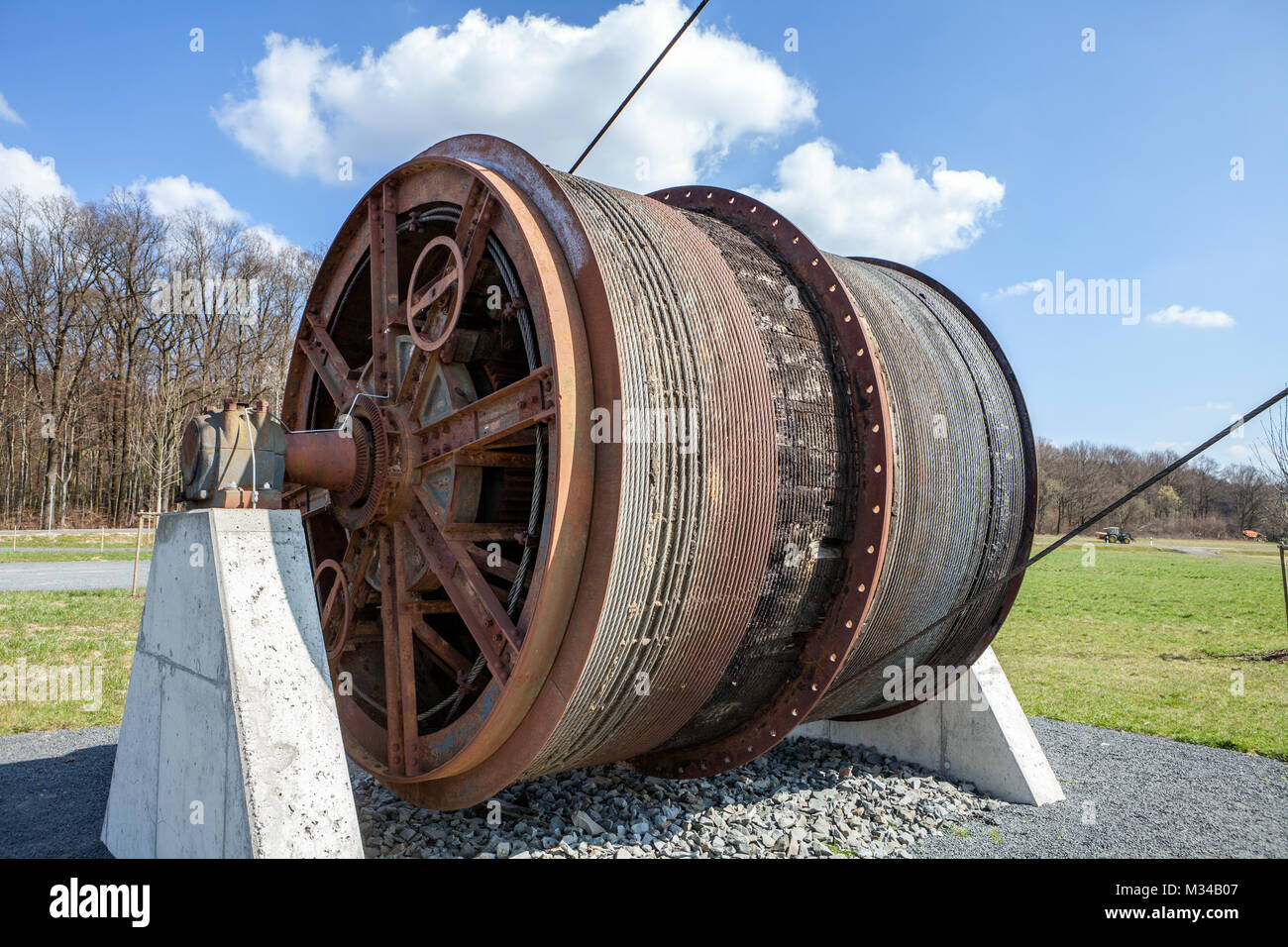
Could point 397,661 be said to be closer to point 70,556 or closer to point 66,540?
point 70,556

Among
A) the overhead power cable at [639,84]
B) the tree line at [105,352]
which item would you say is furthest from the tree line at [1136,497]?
the overhead power cable at [639,84]

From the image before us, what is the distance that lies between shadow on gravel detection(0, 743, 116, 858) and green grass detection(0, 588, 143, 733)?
0.71 metres

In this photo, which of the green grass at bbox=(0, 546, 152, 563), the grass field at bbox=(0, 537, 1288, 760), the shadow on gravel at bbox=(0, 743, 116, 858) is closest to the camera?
the shadow on gravel at bbox=(0, 743, 116, 858)

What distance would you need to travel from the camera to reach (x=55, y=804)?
588 centimetres

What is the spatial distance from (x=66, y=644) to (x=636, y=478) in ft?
35.8

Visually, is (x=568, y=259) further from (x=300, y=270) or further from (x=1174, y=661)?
(x=300, y=270)

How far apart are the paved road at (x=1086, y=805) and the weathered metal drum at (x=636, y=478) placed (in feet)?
4.11

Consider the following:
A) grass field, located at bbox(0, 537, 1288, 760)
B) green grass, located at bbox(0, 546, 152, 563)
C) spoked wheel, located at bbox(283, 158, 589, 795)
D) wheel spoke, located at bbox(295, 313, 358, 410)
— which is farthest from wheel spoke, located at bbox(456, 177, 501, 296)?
green grass, located at bbox(0, 546, 152, 563)

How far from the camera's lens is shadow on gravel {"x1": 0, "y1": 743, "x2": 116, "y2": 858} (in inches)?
202

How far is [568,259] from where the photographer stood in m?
4.21

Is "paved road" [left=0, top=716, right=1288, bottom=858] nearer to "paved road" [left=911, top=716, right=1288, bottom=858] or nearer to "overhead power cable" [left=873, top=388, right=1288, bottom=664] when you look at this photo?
"paved road" [left=911, top=716, right=1288, bottom=858]

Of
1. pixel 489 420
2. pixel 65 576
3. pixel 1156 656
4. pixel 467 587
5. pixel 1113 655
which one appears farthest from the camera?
pixel 65 576

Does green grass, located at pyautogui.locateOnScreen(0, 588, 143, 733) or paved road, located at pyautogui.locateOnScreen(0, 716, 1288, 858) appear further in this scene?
green grass, located at pyautogui.locateOnScreen(0, 588, 143, 733)

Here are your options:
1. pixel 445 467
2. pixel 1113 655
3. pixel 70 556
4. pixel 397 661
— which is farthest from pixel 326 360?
A: pixel 70 556
